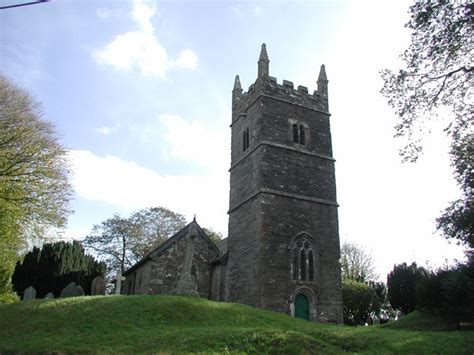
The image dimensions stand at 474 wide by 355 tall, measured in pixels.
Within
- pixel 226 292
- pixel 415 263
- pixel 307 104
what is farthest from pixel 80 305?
pixel 415 263

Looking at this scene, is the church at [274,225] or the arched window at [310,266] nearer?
the church at [274,225]

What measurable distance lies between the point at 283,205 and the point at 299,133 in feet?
17.0

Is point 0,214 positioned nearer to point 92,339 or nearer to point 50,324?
point 50,324

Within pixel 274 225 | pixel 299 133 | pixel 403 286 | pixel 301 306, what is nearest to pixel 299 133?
pixel 299 133

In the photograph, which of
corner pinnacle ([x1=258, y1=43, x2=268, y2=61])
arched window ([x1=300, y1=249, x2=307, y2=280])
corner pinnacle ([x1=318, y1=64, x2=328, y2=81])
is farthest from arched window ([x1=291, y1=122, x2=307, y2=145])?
arched window ([x1=300, y1=249, x2=307, y2=280])

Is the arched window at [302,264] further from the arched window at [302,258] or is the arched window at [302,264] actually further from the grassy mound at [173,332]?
the grassy mound at [173,332]

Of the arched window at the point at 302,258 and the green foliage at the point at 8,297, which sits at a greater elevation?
the arched window at the point at 302,258

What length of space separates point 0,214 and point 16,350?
10925mm

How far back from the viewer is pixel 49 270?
29.4 metres

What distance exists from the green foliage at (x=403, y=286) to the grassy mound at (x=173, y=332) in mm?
17236

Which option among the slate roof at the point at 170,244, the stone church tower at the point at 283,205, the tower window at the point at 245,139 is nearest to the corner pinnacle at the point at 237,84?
the stone church tower at the point at 283,205

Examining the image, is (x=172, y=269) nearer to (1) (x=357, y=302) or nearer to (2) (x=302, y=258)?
(2) (x=302, y=258)

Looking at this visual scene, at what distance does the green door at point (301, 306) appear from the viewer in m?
21.7

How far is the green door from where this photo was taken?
2167cm
